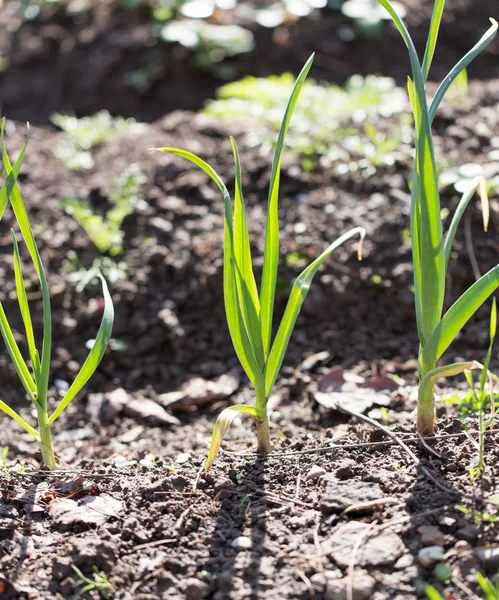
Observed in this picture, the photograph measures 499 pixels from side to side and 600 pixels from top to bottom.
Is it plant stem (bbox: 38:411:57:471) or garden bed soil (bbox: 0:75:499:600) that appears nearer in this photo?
garden bed soil (bbox: 0:75:499:600)

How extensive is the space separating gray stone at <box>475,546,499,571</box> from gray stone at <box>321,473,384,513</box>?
251 millimetres

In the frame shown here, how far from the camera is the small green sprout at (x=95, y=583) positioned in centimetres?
139

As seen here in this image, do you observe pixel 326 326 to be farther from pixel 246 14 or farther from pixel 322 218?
pixel 246 14

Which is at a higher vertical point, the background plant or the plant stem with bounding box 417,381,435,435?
the background plant

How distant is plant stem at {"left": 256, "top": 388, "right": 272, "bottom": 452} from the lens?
1679mm

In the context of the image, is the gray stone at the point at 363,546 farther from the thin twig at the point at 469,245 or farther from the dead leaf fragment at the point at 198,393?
the thin twig at the point at 469,245

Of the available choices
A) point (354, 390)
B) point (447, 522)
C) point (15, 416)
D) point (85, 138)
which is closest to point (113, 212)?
point (85, 138)

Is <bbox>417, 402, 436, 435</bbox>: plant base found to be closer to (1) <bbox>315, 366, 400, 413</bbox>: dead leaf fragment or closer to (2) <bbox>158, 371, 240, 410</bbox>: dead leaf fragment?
(1) <bbox>315, 366, 400, 413</bbox>: dead leaf fragment

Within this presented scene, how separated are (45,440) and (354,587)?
86 cm

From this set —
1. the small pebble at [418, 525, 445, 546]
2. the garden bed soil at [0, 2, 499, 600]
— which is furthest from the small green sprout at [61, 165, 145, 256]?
the small pebble at [418, 525, 445, 546]

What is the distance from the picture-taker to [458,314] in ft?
4.90

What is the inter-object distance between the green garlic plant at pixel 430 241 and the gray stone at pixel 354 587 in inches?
18.8

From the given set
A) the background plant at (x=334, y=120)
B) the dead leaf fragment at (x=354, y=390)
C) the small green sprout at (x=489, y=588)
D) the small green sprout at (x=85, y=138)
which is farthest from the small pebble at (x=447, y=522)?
the small green sprout at (x=85, y=138)

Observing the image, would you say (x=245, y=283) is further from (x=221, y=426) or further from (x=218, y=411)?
(x=218, y=411)
